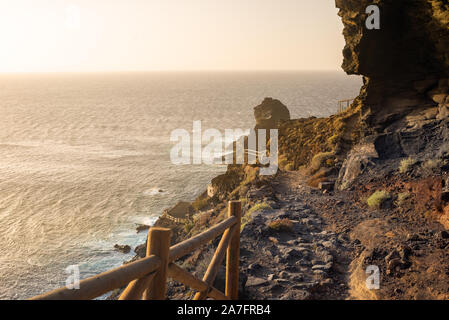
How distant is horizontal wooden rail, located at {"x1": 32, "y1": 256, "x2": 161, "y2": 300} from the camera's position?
273 centimetres

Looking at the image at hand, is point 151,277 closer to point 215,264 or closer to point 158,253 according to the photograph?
point 158,253

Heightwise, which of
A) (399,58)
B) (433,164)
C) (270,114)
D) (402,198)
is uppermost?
(399,58)

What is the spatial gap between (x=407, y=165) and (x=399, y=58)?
5754 millimetres

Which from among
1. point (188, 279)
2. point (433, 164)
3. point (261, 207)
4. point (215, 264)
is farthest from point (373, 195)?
point (188, 279)

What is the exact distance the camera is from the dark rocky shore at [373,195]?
854cm

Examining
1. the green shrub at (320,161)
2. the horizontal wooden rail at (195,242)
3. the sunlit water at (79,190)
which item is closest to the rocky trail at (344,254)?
the horizontal wooden rail at (195,242)

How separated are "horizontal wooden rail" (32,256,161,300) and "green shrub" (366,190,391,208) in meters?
11.2

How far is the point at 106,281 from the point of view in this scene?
312 cm

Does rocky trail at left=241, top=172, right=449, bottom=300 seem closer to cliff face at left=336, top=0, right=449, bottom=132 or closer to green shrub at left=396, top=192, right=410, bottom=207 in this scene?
green shrub at left=396, top=192, right=410, bottom=207

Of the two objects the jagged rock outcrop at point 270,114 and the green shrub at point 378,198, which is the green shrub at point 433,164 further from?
the jagged rock outcrop at point 270,114

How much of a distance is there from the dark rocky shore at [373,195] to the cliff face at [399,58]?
44mm
